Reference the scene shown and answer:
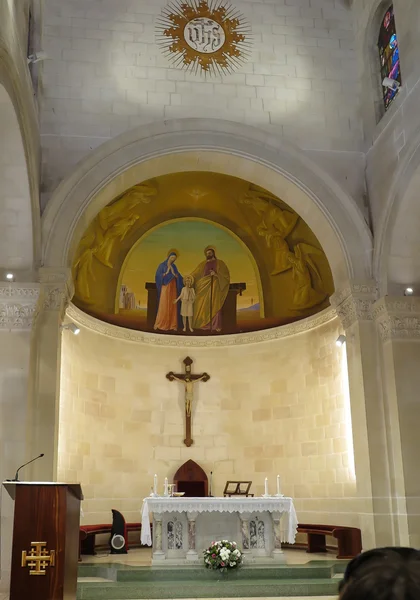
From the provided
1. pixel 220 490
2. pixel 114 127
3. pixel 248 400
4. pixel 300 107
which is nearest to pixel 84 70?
pixel 114 127

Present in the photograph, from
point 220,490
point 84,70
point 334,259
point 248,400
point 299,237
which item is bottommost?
point 220,490

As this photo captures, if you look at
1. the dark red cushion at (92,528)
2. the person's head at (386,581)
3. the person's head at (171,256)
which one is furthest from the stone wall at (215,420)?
the person's head at (386,581)

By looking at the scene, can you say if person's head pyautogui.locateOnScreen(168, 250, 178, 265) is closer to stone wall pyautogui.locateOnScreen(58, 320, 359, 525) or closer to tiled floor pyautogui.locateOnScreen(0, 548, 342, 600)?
stone wall pyautogui.locateOnScreen(58, 320, 359, 525)

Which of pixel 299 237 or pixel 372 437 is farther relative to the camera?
pixel 299 237

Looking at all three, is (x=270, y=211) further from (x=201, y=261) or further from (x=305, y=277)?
(x=201, y=261)

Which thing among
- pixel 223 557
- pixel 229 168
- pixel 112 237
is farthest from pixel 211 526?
pixel 112 237

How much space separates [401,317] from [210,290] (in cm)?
597

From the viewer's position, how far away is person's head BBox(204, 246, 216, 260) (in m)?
16.2

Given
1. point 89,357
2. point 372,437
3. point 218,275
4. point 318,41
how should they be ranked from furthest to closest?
point 218,275 < point 89,357 < point 318,41 < point 372,437

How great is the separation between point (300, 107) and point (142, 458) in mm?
7865

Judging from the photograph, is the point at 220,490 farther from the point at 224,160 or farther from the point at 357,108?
the point at 357,108

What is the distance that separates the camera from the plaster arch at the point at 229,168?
37.6 feet

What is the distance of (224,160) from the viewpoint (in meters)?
12.2

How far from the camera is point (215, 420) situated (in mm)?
15078
